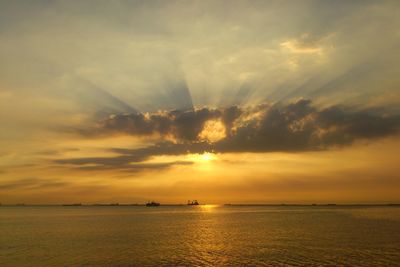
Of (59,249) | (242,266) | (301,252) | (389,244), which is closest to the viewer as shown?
(242,266)

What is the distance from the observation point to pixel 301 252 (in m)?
63.0

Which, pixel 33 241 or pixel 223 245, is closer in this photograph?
pixel 223 245

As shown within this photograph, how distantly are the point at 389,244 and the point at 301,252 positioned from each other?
74.1 ft

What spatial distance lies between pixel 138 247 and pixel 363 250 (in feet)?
133

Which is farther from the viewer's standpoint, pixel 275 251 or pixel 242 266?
pixel 275 251

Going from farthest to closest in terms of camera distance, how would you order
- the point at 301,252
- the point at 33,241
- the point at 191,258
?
the point at 33,241
the point at 301,252
the point at 191,258

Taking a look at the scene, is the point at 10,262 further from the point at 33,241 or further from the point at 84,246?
the point at 33,241

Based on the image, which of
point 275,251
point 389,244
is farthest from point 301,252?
point 389,244

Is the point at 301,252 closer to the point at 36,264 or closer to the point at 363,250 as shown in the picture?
the point at 363,250

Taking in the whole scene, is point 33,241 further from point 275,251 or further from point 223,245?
point 275,251

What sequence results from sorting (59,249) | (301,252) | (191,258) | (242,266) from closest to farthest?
1. (242,266)
2. (191,258)
3. (301,252)
4. (59,249)

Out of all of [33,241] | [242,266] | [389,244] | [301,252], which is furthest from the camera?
[33,241]

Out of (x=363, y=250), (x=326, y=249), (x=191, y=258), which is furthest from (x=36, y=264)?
(x=363, y=250)

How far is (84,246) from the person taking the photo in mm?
73125
